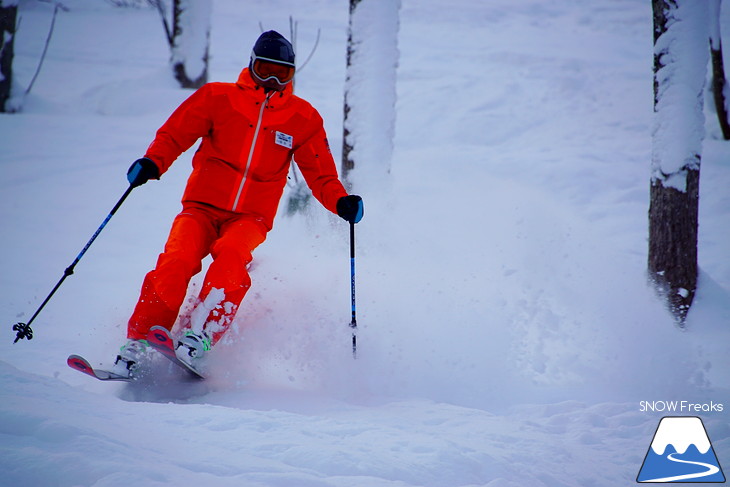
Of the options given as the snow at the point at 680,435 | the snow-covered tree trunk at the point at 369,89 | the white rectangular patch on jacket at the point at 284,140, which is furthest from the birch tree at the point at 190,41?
the snow at the point at 680,435

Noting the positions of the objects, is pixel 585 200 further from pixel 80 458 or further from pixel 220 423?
pixel 80 458

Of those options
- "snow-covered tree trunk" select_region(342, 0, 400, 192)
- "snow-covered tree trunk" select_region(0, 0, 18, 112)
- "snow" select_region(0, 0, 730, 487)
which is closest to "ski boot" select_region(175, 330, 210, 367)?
"snow" select_region(0, 0, 730, 487)

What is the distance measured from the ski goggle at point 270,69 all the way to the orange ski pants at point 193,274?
3.24 ft

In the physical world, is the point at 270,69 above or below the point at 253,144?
above

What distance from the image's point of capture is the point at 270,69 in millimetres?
3781

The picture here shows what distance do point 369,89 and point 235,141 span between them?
7.36ft

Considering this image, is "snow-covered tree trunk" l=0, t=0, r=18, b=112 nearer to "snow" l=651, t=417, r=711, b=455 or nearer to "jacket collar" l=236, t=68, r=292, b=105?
"jacket collar" l=236, t=68, r=292, b=105

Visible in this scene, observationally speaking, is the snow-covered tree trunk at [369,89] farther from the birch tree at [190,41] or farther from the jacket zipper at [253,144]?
the birch tree at [190,41]

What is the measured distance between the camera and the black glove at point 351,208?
3873 mm

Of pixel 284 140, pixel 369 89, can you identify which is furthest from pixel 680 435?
pixel 369 89

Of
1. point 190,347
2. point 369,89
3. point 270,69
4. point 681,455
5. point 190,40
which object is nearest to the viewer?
point 681,455

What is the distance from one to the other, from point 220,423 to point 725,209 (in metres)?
6.86

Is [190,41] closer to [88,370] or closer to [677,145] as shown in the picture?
Result: [677,145]

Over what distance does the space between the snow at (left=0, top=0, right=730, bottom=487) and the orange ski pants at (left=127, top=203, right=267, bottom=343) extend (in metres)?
0.38
